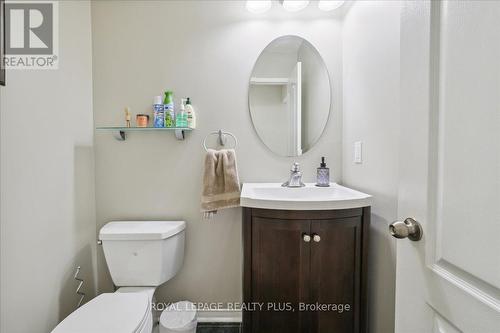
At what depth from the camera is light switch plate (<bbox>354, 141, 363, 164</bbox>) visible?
127 cm

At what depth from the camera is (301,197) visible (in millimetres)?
1380

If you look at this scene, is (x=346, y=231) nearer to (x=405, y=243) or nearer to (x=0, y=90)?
(x=405, y=243)

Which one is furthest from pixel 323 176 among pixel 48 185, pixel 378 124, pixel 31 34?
pixel 31 34

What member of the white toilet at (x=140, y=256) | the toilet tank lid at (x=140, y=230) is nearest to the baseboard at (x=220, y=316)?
the white toilet at (x=140, y=256)

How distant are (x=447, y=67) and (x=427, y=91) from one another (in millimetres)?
56

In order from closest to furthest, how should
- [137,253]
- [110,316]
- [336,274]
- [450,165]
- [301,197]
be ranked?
[450,165], [110,316], [336,274], [137,253], [301,197]

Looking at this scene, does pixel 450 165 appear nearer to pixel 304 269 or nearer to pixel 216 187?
pixel 304 269

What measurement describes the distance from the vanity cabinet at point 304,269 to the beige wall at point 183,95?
0.47 meters

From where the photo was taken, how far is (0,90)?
0.93 metres

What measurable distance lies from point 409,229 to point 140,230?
1269 mm

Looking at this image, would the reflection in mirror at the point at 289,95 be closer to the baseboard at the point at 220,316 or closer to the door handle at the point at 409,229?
the door handle at the point at 409,229

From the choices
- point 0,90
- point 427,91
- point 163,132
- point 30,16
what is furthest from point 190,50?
point 427,91

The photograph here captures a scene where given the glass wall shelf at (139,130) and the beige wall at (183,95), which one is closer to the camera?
the glass wall shelf at (139,130)

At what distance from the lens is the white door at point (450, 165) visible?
39cm
